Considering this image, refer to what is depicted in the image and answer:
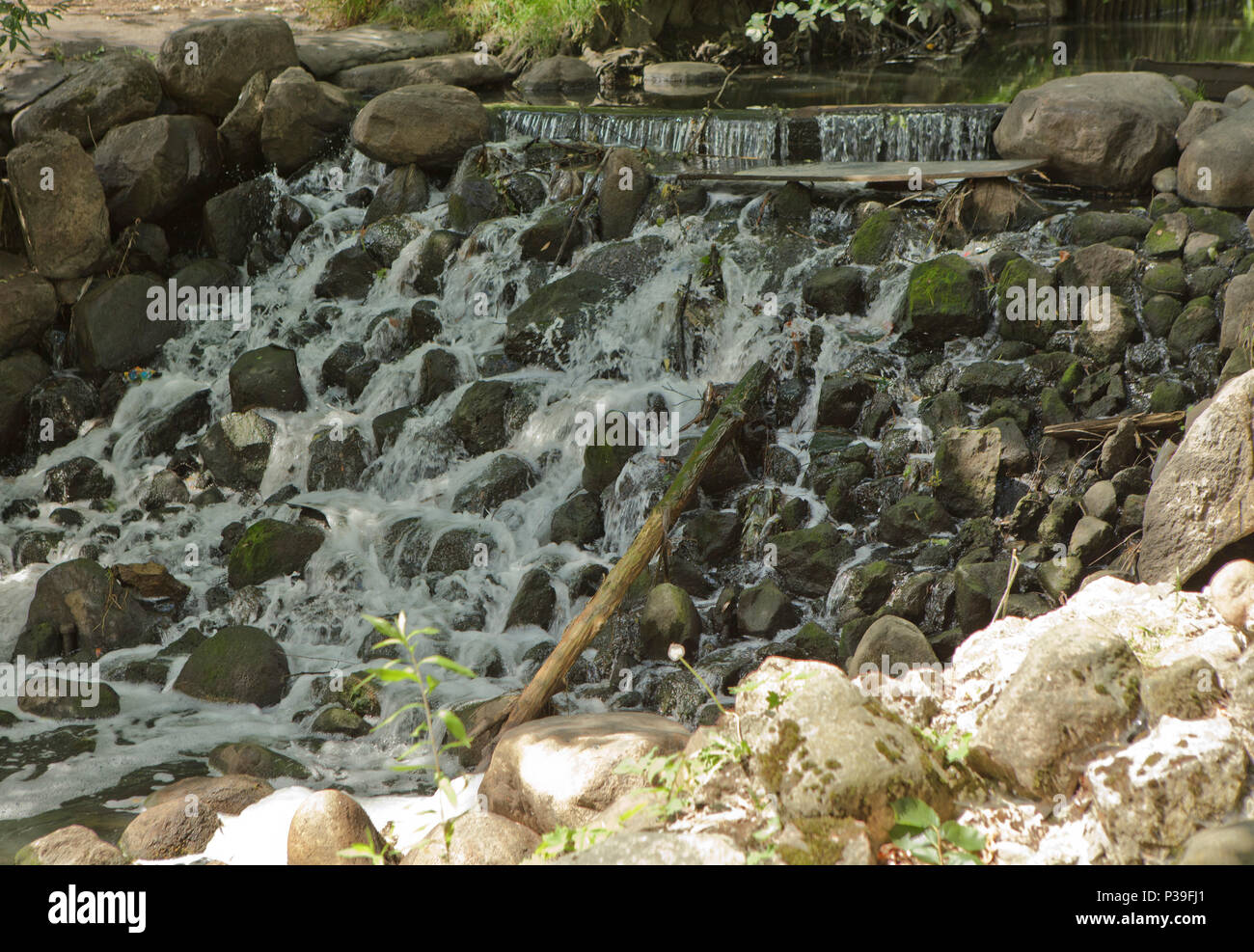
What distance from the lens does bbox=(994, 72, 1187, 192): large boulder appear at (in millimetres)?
7570

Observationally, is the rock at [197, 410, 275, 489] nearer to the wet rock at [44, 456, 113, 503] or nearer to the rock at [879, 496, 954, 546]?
the wet rock at [44, 456, 113, 503]

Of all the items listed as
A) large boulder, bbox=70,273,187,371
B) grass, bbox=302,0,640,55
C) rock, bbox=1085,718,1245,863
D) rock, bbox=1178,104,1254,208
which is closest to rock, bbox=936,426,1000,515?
rock, bbox=1178,104,1254,208

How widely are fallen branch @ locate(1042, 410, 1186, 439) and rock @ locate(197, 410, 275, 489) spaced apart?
215 inches

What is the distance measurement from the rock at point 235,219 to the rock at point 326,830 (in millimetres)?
7426

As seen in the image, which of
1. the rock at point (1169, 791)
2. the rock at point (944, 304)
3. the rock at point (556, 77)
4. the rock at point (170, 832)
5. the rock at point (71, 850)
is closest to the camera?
the rock at point (1169, 791)

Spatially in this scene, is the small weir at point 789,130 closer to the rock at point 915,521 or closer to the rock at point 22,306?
the rock at point 915,521

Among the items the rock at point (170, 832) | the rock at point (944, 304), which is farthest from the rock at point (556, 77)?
the rock at point (170, 832)

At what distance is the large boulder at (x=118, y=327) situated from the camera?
887cm

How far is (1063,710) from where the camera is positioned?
102 inches

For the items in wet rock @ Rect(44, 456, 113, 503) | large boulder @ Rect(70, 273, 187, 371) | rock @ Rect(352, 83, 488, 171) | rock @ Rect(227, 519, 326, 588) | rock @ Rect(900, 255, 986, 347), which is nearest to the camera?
rock @ Rect(900, 255, 986, 347)

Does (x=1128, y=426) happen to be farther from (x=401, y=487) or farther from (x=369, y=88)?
(x=369, y=88)

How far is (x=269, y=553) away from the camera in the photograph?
680 cm

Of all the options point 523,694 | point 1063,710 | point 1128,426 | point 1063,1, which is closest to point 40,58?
point 523,694

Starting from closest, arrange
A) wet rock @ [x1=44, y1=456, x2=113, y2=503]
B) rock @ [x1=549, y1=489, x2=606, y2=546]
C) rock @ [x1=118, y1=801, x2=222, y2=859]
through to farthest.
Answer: rock @ [x1=118, y1=801, x2=222, y2=859], rock @ [x1=549, y1=489, x2=606, y2=546], wet rock @ [x1=44, y1=456, x2=113, y2=503]
